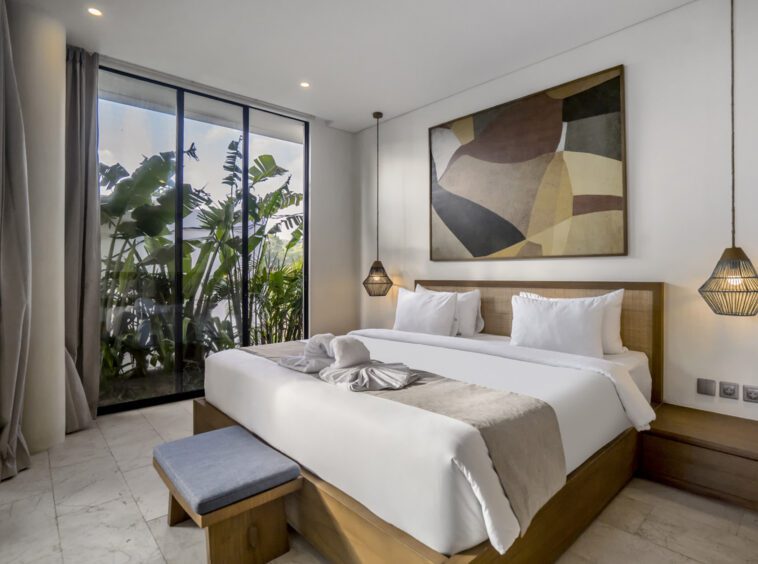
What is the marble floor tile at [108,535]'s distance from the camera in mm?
1720

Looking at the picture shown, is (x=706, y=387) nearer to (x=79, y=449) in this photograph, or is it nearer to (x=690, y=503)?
(x=690, y=503)

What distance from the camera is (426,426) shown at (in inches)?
55.1

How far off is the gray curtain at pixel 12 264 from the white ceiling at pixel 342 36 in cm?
69

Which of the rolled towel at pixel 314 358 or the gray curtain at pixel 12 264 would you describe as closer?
the rolled towel at pixel 314 358

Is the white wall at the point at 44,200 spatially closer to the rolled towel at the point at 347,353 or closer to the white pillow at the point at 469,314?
the rolled towel at the point at 347,353

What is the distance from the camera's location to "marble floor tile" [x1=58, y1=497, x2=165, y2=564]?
1.72 m

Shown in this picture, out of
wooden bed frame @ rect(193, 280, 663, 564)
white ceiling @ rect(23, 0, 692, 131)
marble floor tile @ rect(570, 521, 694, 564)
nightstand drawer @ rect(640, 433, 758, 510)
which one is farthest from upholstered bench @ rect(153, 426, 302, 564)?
white ceiling @ rect(23, 0, 692, 131)

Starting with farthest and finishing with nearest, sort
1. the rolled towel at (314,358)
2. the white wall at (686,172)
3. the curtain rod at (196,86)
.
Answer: the curtain rod at (196,86) → the white wall at (686,172) → the rolled towel at (314,358)

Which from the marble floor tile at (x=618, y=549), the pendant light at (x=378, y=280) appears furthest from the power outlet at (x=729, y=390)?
the pendant light at (x=378, y=280)

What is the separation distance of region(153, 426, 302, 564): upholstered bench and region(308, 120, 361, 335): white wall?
9.22ft

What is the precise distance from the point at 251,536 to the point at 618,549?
151 centimetres

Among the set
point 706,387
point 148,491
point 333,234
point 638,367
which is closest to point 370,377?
point 148,491

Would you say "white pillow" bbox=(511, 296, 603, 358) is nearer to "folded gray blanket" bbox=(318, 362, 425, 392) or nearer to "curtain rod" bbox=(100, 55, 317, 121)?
"folded gray blanket" bbox=(318, 362, 425, 392)

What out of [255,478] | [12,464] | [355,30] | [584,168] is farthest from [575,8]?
[12,464]
